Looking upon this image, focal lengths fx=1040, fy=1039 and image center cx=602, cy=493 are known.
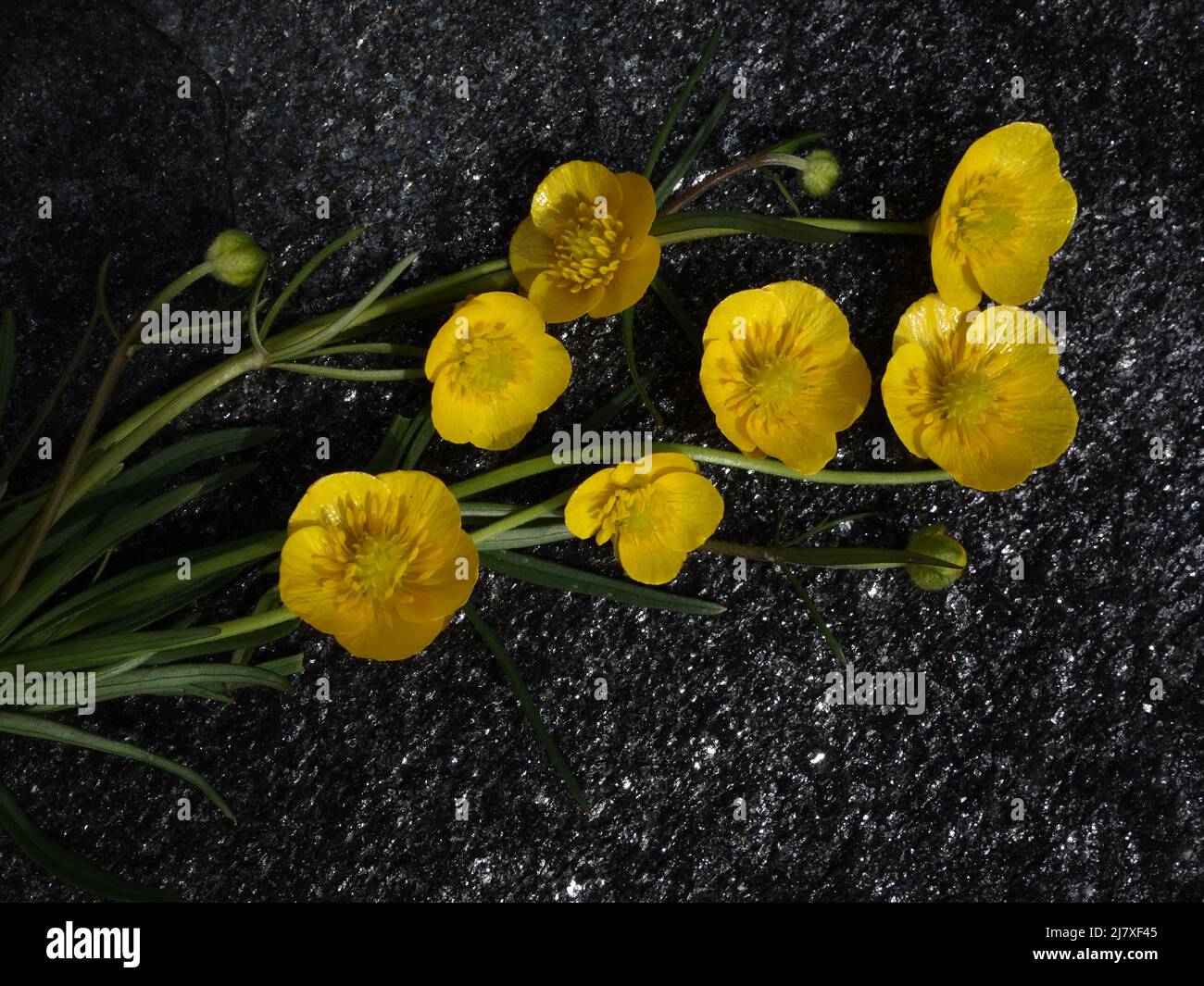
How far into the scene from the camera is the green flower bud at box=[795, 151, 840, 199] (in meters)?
0.89

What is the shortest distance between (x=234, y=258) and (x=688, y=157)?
1.27 ft

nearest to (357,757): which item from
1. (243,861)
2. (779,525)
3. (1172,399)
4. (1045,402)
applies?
(243,861)

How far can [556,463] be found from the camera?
87 cm

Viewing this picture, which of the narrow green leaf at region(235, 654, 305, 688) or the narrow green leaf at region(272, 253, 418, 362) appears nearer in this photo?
the narrow green leaf at region(272, 253, 418, 362)

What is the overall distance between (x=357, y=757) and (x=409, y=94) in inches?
24.1

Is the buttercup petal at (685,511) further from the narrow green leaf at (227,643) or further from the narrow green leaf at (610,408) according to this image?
the narrow green leaf at (227,643)

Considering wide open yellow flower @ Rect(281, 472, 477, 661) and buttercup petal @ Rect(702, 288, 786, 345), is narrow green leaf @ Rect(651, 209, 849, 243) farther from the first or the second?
wide open yellow flower @ Rect(281, 472, 477, 661)

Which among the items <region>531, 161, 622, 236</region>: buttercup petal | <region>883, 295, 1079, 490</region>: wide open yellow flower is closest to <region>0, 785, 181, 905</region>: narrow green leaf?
<region>531, 161, 622, 236</region>: buttercup petal

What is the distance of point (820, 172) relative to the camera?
0.90m

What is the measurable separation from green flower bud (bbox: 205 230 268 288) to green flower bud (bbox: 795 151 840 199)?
0.46 metres

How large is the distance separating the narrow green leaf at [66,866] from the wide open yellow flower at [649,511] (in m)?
0.43

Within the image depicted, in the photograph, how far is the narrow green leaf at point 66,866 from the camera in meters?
0.78

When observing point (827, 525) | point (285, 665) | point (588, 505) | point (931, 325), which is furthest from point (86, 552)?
point (931, 325)

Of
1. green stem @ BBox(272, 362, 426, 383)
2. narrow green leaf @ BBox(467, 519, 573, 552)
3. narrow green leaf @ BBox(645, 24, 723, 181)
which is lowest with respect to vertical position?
narrow green leaf @ BBox(467, 519, 573, 552)
